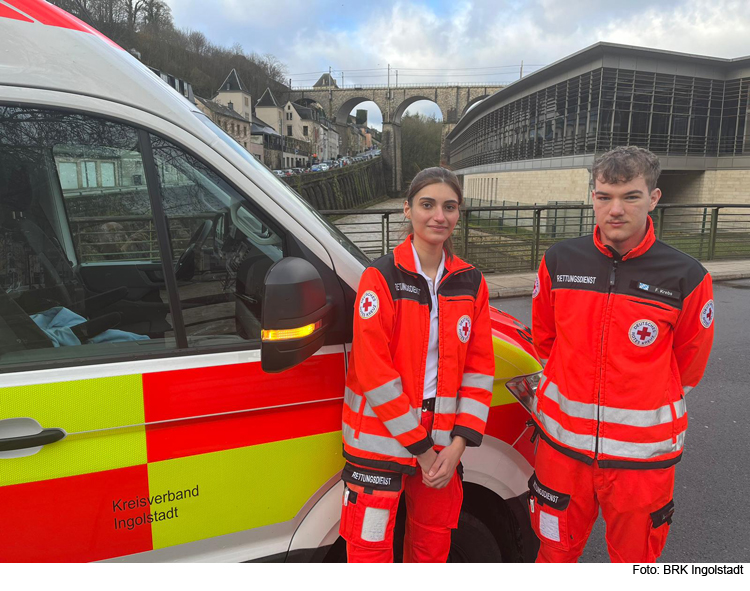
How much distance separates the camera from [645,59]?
26094 millimetres

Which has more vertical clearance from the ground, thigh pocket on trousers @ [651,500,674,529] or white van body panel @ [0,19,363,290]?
white van body panel @ [0,19,363,290]

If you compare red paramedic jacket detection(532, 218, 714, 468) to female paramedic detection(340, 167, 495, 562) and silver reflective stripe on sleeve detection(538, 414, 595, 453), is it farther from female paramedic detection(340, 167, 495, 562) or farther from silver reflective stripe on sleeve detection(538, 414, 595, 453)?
female paramedic detection(340, 167, 495, 562)

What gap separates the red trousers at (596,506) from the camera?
68.1 inches

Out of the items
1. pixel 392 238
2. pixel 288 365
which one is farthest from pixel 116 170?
pixel 392 238

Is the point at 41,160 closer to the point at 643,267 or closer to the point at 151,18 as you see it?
the point at 643,267

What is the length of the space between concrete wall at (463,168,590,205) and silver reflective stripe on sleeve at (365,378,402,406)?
88.3ft

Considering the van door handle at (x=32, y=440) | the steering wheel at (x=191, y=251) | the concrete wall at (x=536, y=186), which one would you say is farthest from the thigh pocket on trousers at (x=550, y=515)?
the concrete wall at (x=536, y=186)

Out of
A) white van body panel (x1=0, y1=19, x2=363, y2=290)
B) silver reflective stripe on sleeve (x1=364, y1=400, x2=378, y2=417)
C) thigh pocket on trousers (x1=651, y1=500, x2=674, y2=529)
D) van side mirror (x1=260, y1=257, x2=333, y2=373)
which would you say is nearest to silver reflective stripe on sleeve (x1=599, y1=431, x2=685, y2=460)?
thigh pocket on trousers (x1=651, y1=500, x2=674, y2=529)

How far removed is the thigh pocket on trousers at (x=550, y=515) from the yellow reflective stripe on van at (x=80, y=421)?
133 centimetres

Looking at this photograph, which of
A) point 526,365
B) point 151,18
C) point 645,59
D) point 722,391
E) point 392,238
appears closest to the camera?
point 526,365

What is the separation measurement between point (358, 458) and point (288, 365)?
393 millimetres

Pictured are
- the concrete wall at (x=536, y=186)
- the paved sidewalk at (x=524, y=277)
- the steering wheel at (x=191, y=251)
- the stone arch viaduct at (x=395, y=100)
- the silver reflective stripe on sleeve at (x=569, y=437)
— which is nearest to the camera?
the steering wheel at (x=191, y=251)

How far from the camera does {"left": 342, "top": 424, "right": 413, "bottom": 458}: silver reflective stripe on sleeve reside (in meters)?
1.64

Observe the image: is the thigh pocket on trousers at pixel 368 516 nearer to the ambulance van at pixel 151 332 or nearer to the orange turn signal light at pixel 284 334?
the ambulance van at pixel 151 332
